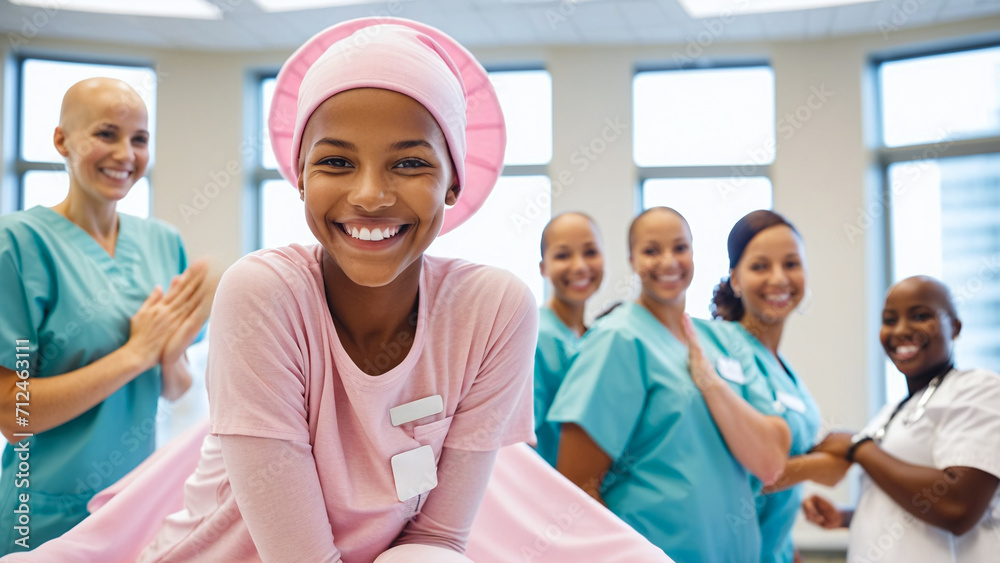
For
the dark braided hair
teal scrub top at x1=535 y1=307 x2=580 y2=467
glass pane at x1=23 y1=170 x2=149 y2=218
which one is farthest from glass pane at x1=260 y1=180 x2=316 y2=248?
the dark braided hair

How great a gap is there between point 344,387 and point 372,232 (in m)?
0.23

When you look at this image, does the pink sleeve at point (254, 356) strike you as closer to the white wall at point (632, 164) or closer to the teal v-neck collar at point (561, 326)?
the teal v-neck collar at point (561, 326)

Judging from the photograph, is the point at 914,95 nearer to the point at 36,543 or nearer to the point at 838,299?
the point at 838,299

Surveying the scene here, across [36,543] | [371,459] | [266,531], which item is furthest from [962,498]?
[36,543]

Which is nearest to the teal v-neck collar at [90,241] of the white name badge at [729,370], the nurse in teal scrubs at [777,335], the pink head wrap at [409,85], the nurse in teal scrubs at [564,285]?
the pink head wrap at [409,85]

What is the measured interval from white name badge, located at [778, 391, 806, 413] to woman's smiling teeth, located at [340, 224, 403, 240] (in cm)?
158

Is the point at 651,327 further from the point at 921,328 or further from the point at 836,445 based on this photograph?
the point at 921,328

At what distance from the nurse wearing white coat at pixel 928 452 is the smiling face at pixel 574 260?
96 cm

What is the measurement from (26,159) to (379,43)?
17.4ft

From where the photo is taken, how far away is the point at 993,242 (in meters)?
5.04

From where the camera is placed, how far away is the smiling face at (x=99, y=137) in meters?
1.82

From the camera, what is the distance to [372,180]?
982 millimetres

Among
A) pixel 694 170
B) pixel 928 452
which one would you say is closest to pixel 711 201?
pixel 694 170

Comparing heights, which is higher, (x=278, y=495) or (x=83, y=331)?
(x=83, y=331)
